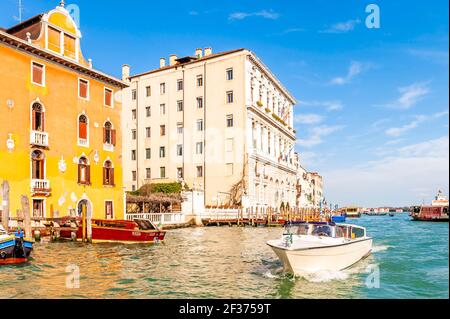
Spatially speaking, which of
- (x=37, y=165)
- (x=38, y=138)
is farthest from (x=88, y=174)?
(x=38, y=138)

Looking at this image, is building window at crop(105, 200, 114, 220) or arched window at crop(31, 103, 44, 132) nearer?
arched window at crop(31, 103, 44, 132)

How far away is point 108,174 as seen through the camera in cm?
2995

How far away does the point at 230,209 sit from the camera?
134 feet

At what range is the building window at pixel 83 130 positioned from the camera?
2773 centimetres

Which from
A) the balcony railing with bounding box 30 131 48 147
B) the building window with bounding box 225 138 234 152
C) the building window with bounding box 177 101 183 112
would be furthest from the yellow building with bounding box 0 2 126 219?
the building window with bounding box 177 101 183 112

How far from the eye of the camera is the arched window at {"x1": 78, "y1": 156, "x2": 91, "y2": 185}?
90.2ft

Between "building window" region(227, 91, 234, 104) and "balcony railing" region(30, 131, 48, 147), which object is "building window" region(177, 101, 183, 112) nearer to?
"building window" region(227, 91, 234, 104)

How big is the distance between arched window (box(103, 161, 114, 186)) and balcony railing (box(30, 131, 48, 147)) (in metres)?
5.27

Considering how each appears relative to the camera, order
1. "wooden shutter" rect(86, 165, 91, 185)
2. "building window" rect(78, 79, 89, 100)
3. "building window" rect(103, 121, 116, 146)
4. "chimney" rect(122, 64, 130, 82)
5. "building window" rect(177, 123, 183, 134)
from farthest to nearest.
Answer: "chimney" rect(122, 64, 130, 82) → "building window" rect(177, 123, 183, 134) → "building window" rect(103, 121, 116, 146) → "wooden shutter" rect(86, 165, 91, 185) → "building window" rect(78, 79, 89, 100)

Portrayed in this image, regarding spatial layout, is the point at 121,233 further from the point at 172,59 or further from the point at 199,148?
the point at 172,59

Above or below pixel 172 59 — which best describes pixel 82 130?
below

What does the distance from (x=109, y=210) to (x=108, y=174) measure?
2.57 metres

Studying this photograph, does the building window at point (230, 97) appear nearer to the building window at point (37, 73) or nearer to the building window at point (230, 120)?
the building window at point (230, 120)
